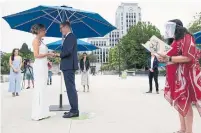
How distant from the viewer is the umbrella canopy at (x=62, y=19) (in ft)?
23.0

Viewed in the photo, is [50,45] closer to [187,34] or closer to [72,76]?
[72,76]

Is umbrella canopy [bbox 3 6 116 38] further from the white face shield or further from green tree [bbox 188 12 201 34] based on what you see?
green tree [bbox 188 12 201 34]

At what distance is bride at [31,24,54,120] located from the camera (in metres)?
6.41

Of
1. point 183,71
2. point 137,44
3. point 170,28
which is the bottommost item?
point 183,71

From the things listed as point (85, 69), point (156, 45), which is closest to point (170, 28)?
point (156, 45)

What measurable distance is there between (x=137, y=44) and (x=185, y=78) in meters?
57.7

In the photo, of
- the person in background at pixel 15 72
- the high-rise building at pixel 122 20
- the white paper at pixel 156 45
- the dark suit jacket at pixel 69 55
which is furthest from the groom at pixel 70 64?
the high-rise building at pixel 122 20

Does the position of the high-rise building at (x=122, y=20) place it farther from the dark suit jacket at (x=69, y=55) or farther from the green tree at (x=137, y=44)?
the dark suit jacket at (x=69, y=55)

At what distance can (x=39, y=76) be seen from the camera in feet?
21.3

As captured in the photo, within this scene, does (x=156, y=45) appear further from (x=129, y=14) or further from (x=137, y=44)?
(x=129, y=14)

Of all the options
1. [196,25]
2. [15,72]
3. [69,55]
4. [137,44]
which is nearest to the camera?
[69,55]

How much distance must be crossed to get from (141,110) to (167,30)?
134 inches

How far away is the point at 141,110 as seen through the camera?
7664mm


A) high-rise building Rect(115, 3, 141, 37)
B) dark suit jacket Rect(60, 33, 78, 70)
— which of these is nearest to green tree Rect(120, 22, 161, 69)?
dark suit jacket Rect(60, 33, 78, 70)
